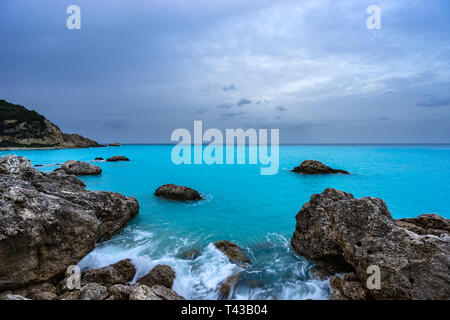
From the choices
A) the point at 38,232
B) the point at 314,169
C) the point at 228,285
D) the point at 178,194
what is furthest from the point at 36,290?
the point at 314,169

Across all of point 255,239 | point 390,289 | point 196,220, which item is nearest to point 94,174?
point 196,220

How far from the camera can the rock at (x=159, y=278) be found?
556cm

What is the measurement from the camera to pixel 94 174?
25.1 metres

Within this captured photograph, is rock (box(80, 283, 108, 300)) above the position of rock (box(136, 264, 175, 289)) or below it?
above

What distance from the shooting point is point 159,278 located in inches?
223

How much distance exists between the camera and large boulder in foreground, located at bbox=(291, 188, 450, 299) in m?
4.36

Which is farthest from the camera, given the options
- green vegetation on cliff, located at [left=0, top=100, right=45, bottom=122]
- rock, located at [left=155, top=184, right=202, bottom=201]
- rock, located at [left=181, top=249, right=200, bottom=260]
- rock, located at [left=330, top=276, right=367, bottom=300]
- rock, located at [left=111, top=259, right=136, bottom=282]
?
green vegetation on cliff, located at [left=0, top=100, right=45, bottom=122]

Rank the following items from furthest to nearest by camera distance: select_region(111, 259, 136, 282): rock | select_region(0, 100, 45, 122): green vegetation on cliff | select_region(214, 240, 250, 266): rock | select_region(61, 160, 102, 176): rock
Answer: select_region(0, 100, 45, 122): green vegetation on cliff
select_region(61, 160, 102, 176): rock
select_region(214, 240, 250, 266): rock
select_region(111, 259, 136, 282): rock

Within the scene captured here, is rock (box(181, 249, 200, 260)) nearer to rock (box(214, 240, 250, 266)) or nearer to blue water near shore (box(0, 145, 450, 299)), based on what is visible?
blue water near shore (box(0, 145, 450, 299))

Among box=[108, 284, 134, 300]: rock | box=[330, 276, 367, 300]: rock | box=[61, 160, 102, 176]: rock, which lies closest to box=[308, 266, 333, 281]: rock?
box=[330, 276, 367, 300]: rock

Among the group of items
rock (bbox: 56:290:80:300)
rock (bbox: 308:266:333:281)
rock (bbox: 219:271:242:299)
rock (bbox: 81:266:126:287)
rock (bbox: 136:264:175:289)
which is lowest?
rock (bbox: 219:271:242:299)

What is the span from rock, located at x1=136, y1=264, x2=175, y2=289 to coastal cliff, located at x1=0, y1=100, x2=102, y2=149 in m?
101
